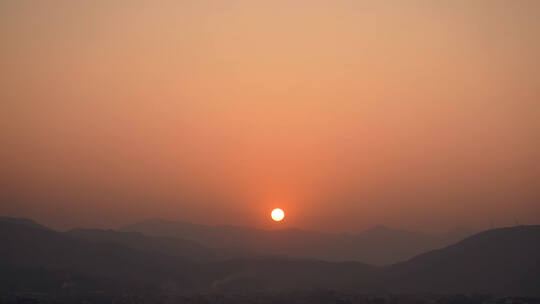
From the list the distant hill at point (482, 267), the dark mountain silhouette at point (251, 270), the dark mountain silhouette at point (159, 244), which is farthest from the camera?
the dark mountain silhouette at point (159, 244)

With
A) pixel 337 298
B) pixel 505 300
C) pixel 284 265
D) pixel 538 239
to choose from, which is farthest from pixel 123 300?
pixel 538 239

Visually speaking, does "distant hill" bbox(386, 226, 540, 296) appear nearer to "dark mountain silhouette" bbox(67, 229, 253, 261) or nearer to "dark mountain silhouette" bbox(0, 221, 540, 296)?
"dark mountain silhouette" bbox(0, 221, 540, 296)

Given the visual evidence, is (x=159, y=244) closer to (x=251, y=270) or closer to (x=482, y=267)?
(x=251, y=270)

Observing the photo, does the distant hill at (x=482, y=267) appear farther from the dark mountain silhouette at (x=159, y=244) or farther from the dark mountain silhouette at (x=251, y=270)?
the dark mountain silhouette at (x=159, y=244)

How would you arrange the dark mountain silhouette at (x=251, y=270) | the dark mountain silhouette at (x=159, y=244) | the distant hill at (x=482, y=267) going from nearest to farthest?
the distant hill at (x=482, y=267) → the dark mountain silhouette at (x=251, y=270) → the dark mountain silhouette at (x=159, y=244)

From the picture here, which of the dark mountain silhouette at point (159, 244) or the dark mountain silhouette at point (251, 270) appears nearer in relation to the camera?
the dark mountain silhouette at point (251, 270)

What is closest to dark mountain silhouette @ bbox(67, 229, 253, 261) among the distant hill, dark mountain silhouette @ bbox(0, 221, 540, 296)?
dark mountain silhouette @ bbox(0, 221, 540, 296)

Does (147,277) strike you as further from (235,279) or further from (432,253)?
(432,253)

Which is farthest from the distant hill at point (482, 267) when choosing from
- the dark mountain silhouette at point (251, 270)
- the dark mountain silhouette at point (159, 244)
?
the dark mountain silhouette at point (159, 244)
